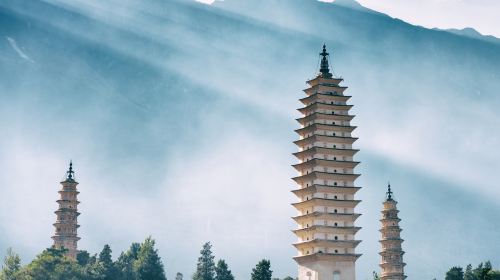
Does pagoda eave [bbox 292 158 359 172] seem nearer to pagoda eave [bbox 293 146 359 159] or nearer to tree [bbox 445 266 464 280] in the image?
pagoda eave [bbox 293 146 359 159]

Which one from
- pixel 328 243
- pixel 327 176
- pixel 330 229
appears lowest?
pixel 328 243

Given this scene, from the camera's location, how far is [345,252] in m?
86.3

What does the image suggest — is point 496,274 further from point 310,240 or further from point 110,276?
point 110,276

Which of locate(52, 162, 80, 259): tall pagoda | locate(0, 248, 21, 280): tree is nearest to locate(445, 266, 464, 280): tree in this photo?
locate(52, 162, 80, 259): tall pagoda

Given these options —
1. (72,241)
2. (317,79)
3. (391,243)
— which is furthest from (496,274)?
(72,241)

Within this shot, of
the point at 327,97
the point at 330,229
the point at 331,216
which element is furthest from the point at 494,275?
the point at 327,97

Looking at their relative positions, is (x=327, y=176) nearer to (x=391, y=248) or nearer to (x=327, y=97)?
(x=327, y=97)

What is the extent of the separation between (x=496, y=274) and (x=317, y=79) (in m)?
37.7

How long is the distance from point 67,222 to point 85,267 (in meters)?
14.9

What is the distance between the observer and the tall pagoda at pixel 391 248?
382 feet

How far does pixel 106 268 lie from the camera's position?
115625 millimetres

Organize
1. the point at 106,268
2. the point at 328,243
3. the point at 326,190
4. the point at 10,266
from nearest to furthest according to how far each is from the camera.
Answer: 1. the point at 328,243
2. the point at 326,190
3. the point at 106,268
4. the point at 10,266

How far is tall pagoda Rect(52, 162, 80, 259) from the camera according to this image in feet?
410

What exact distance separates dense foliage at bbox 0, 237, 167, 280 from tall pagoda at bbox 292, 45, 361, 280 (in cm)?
3558
